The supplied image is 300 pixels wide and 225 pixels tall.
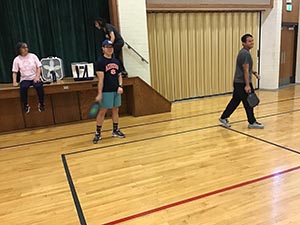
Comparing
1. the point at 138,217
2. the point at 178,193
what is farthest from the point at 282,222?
the point at 138,217

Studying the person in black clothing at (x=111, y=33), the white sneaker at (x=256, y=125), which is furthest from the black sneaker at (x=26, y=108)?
the white sneaker at (x=256, y=125)

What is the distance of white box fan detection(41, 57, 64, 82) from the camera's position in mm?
5211

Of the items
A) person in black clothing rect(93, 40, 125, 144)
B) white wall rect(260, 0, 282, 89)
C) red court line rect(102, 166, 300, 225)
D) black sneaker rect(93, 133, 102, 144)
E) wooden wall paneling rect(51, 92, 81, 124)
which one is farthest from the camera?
white wall rect(260, 0, 282, 89)

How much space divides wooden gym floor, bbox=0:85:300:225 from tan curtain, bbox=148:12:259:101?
2.02 m

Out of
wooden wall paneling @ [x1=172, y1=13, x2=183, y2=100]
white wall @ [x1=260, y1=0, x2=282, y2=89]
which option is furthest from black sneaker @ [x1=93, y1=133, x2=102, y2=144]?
white wall @ [x1=260, y1=0, x2=282, y2=89]

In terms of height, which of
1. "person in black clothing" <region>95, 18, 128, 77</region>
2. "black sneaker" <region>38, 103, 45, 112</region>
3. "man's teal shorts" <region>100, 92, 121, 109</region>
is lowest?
"black sneaker" <region>38, 103, 45, 112</region>

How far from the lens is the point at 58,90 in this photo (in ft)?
15.9

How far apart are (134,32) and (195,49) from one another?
5.53 ft

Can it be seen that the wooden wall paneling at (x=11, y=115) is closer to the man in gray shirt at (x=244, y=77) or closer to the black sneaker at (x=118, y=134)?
the black sneaker at (x=118, y=134)

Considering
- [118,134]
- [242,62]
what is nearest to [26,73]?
[118,134]

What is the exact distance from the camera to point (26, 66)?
4.72m

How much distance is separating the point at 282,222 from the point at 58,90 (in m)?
3.95

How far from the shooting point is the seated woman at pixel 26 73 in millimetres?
4625

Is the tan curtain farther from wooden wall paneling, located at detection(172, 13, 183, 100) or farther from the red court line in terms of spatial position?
the red court line
